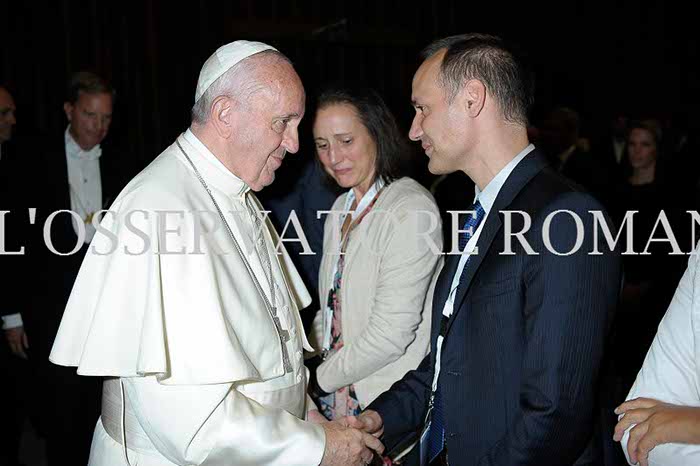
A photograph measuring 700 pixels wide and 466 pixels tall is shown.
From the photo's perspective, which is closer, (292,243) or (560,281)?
(560,281)

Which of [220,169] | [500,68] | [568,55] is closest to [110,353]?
[220,169]

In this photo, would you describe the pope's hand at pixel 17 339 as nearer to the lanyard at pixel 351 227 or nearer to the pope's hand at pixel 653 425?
the lanyard at pixel 351 227

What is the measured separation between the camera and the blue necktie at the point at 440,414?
73.1 inches

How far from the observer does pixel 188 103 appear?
5.18 metres

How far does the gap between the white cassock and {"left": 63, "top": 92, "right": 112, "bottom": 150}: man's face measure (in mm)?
2290

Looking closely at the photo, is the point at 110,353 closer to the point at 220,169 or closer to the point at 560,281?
the point at 220,169

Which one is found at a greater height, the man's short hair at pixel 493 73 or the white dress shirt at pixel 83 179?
the man's short hair at pixel 493 73

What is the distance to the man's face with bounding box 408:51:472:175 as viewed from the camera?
72.0 inches

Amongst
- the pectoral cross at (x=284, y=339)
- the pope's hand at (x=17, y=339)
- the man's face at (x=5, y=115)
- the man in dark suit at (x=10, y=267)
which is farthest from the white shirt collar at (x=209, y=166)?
the pope's hand at (x=17, y=339)

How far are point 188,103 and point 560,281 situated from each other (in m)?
4.10

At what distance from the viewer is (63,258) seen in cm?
385

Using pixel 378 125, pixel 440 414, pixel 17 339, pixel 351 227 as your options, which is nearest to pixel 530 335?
pixel 440 414

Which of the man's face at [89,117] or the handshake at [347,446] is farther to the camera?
the man's face at [89,117]

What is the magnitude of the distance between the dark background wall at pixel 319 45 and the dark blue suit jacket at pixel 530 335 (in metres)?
3.00
